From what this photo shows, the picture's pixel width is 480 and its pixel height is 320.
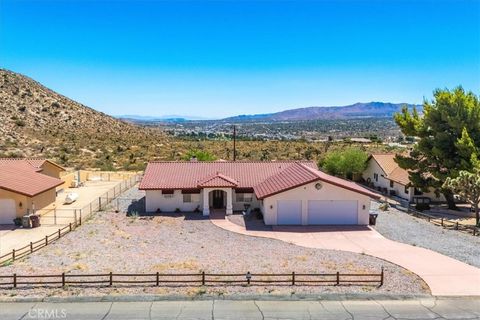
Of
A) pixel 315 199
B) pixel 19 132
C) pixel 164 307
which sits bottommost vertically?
pixel 164 307

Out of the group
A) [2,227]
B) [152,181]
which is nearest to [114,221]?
[152,181]

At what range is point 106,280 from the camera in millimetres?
17062

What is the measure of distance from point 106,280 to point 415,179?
30110 mm

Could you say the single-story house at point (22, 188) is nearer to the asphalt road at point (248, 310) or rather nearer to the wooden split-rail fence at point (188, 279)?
the wooden split-rail fence at point (188, 279)

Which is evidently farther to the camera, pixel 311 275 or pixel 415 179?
pixel 415 179

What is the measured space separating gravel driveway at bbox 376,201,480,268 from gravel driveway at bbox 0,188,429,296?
4.50 meters

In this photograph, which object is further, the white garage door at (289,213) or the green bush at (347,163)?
the green bush at (347,163)

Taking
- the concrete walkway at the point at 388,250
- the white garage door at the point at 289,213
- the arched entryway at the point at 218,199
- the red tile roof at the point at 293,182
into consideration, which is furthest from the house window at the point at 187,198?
the white garage door at the point at 289,213

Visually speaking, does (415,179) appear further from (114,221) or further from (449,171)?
(114,221)

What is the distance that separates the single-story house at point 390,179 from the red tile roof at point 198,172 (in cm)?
1098

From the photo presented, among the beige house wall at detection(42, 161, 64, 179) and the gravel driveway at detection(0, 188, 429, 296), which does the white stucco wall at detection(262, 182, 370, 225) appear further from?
the beige house wall at detection(42, 161, 64, 179)

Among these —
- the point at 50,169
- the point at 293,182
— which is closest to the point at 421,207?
the point at 293,182

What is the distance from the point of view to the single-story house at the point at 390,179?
131 ft

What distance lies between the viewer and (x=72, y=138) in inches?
3031
